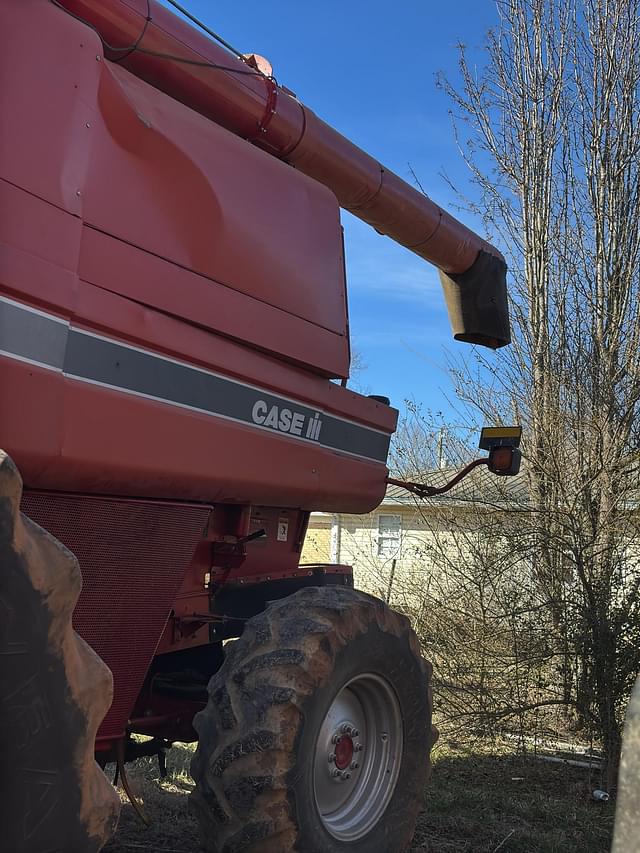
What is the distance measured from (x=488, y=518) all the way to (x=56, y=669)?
6092 millimetres

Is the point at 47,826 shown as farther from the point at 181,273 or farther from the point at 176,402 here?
the point at 181,273

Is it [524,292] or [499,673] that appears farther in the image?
[524,292]

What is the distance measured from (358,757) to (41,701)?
2334 millimetres

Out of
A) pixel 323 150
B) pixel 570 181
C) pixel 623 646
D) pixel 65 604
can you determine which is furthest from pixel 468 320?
Result: pixel 65 604

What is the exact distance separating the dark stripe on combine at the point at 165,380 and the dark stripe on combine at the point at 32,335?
2.0 inches

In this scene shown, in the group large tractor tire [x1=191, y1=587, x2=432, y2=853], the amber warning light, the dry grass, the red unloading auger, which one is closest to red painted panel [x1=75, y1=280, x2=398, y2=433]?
the amber warning light

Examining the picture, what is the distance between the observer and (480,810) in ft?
18.0

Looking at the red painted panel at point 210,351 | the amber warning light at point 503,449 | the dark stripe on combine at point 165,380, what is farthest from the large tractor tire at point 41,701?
the amber warning light at point 503,449

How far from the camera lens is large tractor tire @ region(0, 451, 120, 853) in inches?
70.4

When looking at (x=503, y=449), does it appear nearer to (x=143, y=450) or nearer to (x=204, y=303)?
(x=204, y=303)

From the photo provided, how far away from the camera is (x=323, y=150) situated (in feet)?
15.1

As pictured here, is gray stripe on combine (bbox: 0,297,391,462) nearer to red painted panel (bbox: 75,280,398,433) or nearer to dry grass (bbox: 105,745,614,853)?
red painted panel (bbox: 75,280,398,433)

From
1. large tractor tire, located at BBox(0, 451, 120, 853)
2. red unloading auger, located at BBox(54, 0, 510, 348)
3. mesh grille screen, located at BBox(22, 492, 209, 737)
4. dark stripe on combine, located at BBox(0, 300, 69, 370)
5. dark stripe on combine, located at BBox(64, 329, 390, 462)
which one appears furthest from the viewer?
red unloading auger, located at BBox(54, 0, 510, 348)

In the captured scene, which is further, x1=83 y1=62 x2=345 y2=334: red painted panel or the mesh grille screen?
x1=83 y1=62 x2=345 y2=334: red painted panel
